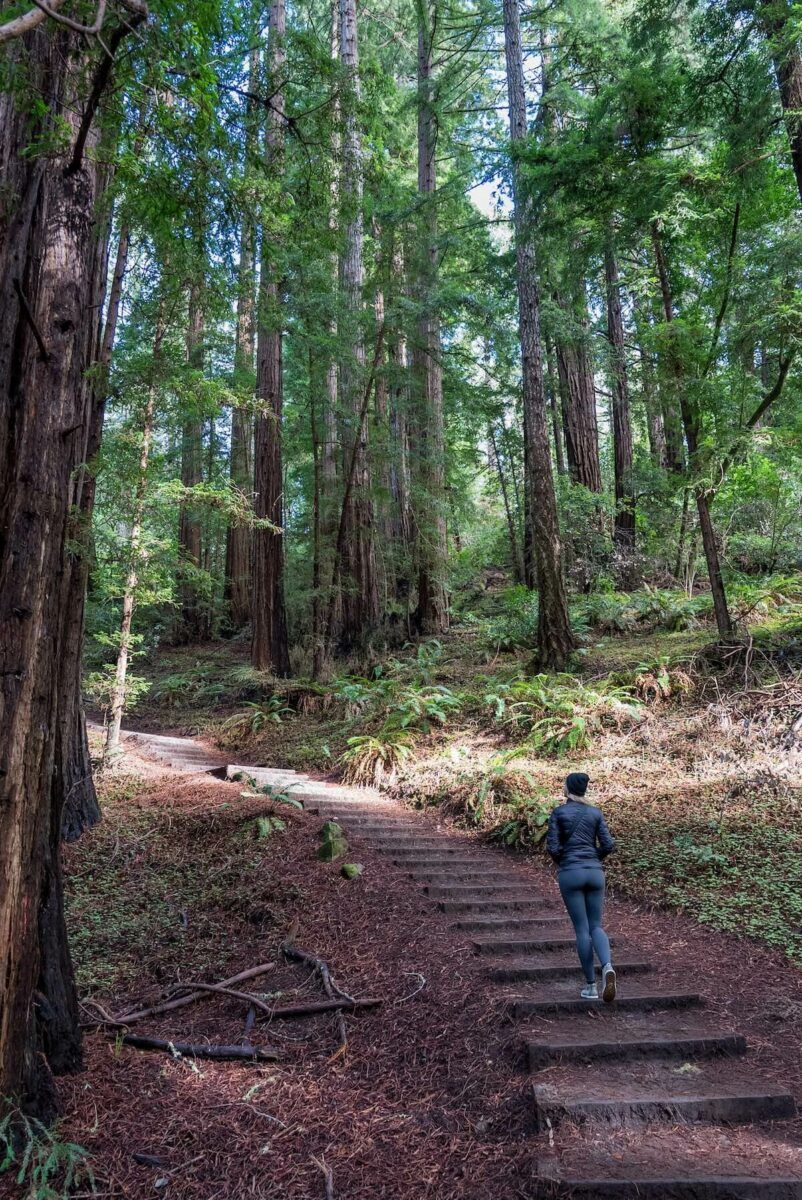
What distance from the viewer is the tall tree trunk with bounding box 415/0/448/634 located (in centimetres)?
1385

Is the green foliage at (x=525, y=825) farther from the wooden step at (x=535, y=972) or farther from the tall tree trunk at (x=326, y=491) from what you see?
the tall tree trunk at (x=326, y=491)

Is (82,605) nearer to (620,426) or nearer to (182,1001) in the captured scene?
(182,1001)

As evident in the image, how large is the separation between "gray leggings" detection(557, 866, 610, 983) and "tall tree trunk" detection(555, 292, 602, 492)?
462 inches

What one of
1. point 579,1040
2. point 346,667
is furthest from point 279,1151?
point 346,667

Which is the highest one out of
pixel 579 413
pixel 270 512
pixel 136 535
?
pixel 579 413

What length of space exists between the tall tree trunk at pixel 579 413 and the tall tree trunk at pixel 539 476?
4.39 metres

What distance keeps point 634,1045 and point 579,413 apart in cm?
1400

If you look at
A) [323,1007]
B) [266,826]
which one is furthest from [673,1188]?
[266,826]

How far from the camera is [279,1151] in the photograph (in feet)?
9.48

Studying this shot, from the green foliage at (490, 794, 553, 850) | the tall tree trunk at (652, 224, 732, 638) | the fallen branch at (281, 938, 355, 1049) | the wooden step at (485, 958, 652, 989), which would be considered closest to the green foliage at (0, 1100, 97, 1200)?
the fallen branch at (281, 938, 355, 1049)

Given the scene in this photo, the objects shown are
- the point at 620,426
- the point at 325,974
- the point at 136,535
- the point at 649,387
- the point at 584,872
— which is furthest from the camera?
the point at 620,426

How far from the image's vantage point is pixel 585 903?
156 inches

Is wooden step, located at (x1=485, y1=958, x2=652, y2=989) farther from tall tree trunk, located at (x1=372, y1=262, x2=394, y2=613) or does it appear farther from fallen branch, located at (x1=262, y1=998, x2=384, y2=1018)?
tall tree trunk, located at (x1=372, y1=262, x2=394, y2=613)

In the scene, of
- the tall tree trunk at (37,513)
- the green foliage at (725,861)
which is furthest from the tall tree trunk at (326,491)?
the tall tree trunk at (37,513)
